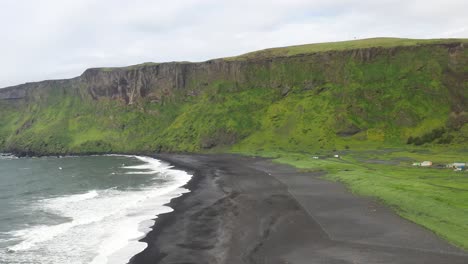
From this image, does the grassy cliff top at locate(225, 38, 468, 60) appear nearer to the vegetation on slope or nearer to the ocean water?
the vegetation on slope

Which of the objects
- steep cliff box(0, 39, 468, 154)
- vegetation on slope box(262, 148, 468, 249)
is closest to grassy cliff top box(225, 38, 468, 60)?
steep cliff box(0, 39, 468, 154)

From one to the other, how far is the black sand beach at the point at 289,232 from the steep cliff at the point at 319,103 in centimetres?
8515

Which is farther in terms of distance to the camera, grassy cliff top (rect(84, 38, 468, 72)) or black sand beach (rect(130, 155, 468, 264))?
grassy cliff top (rect(84, 38, 468, 72))

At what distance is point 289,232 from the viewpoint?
120 feet

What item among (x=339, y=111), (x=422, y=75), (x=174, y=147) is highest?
(x=422, y=75)

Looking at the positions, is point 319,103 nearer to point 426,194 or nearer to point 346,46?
point 346,46

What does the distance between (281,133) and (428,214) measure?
376 feet

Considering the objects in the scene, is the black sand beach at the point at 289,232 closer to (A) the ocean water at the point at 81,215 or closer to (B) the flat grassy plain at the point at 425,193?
(B) the flat grassy plain at the point at 425,193

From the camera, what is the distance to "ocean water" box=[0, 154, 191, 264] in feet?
112

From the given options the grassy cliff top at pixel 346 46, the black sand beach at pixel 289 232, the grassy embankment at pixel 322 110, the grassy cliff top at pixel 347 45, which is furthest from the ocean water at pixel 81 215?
the grassy cliff top at pixel 347 45

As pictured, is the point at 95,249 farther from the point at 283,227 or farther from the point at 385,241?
the point at 385,241

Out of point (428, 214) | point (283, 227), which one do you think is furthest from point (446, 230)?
point (283, 227)

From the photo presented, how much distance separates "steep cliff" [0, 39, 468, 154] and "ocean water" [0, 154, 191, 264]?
7063cm

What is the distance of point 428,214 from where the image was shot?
1476 inches
